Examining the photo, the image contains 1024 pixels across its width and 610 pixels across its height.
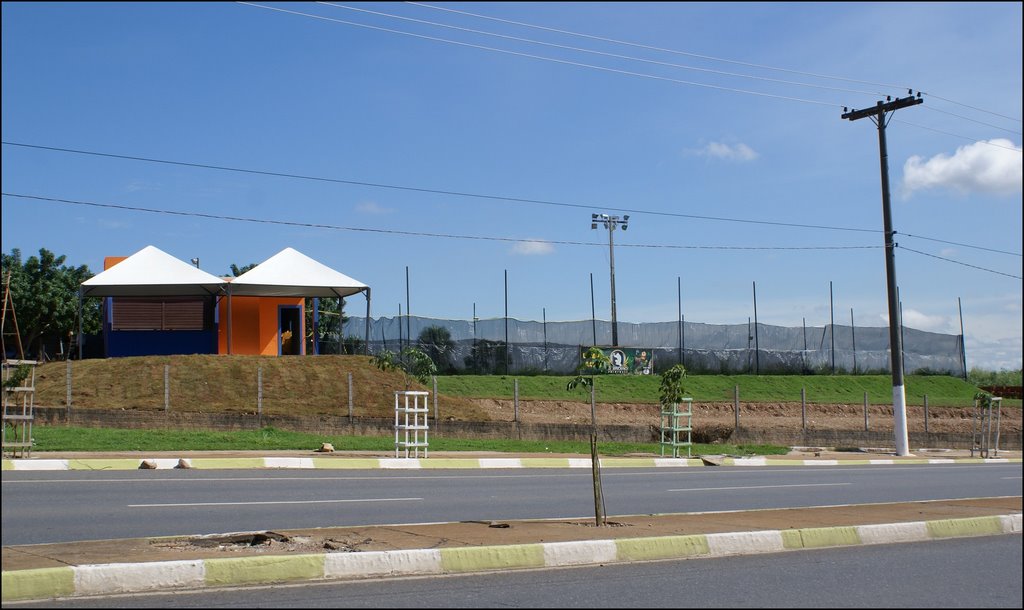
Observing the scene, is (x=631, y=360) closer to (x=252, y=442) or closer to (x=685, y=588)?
(x=252, y=442)

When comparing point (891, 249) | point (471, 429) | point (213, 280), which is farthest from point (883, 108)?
point (213, 280)

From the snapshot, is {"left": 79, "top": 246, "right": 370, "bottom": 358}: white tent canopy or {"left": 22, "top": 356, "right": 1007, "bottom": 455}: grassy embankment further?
{"left": 79, "top": 246, "right": 370, "bottom": 358}: white tent canopy

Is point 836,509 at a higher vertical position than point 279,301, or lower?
lower

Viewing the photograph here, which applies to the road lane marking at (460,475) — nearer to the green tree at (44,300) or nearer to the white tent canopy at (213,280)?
the white tent canopy at (213,280)

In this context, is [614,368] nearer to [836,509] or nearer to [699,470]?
[699,470]

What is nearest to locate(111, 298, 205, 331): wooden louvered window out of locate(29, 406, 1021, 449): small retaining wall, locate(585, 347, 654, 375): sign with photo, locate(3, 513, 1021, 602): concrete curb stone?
locate(29, 406, 1021, 449): small retaining wall

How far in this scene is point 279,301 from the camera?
3838 centimetres

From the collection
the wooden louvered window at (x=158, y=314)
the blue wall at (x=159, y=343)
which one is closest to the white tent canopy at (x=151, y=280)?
the wooden louvered window at (x=158, y=314)

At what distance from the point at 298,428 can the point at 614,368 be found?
2103 centimetres

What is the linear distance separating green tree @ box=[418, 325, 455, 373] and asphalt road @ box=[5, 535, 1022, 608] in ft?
108

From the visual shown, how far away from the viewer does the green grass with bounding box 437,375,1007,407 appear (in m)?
39.2

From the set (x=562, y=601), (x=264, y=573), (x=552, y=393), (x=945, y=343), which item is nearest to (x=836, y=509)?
(x=562, y=601)

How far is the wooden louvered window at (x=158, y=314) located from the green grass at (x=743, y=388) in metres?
9.84

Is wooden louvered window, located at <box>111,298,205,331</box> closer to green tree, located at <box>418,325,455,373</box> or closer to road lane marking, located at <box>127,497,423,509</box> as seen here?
green tree, located at <box>418,325,455,373</box>
